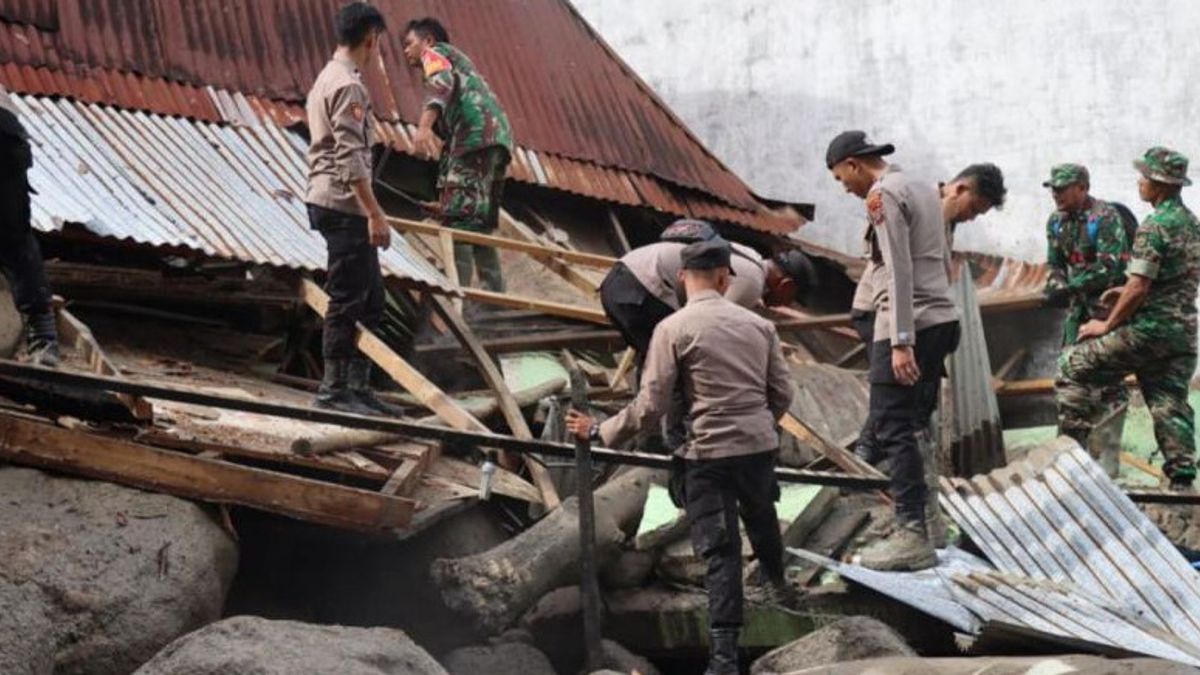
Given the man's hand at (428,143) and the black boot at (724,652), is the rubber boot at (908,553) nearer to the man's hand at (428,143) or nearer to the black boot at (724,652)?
the black boot at (724,652)

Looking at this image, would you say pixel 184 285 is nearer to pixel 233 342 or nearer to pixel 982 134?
pixel 233 342

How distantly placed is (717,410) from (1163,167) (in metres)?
3.78

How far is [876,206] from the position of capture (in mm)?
7582

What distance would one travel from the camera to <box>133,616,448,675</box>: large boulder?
5660 millimetres

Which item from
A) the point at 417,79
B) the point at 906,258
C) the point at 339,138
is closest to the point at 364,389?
the point at 339,138

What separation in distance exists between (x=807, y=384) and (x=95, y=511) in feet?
18.3

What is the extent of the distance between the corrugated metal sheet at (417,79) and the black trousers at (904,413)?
533cm

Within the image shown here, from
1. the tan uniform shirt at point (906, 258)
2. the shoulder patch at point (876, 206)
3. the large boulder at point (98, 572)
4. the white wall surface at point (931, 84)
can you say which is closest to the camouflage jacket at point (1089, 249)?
the tan uniform shirt at point (906, 258)

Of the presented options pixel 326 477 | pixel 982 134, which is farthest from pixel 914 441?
pixel 982 134

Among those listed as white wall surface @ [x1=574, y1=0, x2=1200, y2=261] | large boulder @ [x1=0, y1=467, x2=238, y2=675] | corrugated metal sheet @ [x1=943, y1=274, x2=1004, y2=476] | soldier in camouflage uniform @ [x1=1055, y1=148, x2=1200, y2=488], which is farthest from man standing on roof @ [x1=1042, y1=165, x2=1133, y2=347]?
large boulder @ [x1=0, y1=467, x2=238, y2=675]

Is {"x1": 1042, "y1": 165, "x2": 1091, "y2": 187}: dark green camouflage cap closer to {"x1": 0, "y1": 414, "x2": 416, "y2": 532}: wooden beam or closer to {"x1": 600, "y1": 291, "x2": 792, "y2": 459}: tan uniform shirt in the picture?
{"x1": 600, "y1": 291, "x2": 792, "y2": 459}: tan uniform shirt

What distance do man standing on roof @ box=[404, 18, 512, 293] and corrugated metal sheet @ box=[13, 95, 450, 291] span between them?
701mm

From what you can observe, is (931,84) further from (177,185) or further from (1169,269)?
(177,185)

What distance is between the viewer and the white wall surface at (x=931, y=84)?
47.7ft
